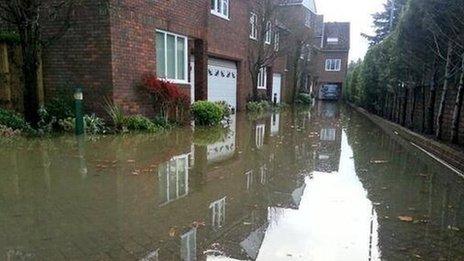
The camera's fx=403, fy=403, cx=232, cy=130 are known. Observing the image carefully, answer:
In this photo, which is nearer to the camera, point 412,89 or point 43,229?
point 43,229

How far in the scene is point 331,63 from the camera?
56.0 metres

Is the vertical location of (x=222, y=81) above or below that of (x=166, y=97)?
above

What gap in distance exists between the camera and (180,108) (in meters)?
13.8

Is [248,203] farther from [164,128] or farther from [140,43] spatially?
[140,43]

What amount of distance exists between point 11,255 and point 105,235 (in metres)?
0.81

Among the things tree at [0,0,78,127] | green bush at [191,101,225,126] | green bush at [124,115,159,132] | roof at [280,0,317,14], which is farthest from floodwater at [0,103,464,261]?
roof at [280,0,317,14]

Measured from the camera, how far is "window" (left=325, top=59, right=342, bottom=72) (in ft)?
182

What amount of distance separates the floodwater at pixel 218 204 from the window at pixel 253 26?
1729 cm

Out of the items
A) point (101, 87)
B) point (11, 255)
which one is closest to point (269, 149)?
point (101, 87)

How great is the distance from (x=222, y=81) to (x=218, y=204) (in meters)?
16.1

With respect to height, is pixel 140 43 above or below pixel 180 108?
above

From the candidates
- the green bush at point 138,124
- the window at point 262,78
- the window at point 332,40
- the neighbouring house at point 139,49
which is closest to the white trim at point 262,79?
the window at point 262,78

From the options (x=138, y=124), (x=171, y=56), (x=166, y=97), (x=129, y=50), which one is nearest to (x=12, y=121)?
(x=138, y=124)

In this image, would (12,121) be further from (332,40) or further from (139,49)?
(332,40)
